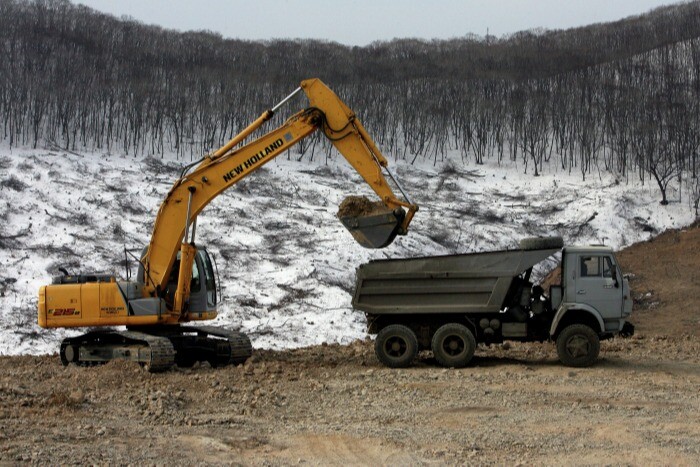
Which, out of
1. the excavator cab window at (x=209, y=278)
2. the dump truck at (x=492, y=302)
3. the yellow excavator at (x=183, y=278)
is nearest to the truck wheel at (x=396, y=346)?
the dump truck at (x=492, y=302)

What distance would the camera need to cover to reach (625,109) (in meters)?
54.2

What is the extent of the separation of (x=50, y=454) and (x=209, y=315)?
6918mm

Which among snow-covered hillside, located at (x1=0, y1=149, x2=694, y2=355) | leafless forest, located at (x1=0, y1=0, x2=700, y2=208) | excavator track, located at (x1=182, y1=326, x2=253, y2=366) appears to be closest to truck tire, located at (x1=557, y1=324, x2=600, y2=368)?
excavator track, located at (x1=182, y1=326, x2=253, y2=366)

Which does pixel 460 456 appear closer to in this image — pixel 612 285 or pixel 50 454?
pixel 50 454

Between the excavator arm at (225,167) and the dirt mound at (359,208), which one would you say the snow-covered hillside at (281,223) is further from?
the dirt mound at (359,208)

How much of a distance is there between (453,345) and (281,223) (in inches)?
894

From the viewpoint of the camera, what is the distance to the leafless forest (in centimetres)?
5031

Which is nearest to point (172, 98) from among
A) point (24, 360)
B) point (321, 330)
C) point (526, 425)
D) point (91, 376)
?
point (321, 330)

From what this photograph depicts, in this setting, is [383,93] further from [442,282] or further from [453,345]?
[453,345]

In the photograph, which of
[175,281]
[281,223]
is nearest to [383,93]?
[281,223]

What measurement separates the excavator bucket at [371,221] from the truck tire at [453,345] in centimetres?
193

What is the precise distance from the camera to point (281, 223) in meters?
36.2

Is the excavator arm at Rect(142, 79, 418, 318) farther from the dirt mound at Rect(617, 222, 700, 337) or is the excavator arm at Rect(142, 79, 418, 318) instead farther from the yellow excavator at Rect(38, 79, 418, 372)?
the dirt mound at Rect(617, 222, 700, 337)

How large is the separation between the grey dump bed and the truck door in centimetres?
79
